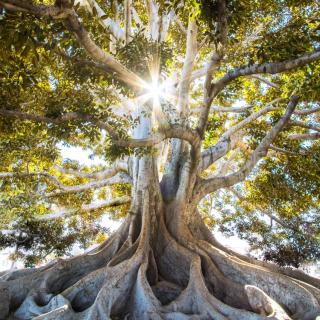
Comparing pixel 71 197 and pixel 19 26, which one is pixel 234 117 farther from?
pixel 19 26

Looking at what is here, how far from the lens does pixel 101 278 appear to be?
17.4ft

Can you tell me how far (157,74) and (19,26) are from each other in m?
2.06

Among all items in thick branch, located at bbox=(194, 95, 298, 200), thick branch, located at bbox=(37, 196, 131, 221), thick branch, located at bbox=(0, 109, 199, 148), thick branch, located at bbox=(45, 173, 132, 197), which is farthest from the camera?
thick branch, located at bbox=(37, 196, 131, 221)

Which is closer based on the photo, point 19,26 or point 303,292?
point 19,26

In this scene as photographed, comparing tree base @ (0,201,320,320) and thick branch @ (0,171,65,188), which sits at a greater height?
thick branch @ (0,171,65,188)

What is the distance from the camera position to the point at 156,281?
232 inches

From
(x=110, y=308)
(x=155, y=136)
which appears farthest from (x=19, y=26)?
(x=110, y=308)

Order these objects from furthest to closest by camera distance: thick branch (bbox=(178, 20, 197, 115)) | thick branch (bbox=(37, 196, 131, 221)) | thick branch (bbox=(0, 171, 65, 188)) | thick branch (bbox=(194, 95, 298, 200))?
thick branch (bbox=(37, 196, 131, 221))
thick branch (bbox=(0, 171, 65, 188))
thick branch (bbox=(178, 20, 197, 115))
thick branch (bbox=(194, 95, 298, 200))

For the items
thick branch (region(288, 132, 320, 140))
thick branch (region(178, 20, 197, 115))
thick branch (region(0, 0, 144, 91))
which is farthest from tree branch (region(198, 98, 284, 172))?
thick branch (region(0, 0, 144, 91))

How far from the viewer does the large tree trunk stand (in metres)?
4.58

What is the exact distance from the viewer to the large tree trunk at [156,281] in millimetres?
4582

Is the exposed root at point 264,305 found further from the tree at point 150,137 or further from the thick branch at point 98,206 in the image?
the thick branch at point 98,206

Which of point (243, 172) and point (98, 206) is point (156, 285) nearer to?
point (243, 172)

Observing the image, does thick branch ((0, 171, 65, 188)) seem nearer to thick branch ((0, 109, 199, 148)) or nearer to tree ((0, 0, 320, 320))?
tree ((0, 0, 320, 320))
